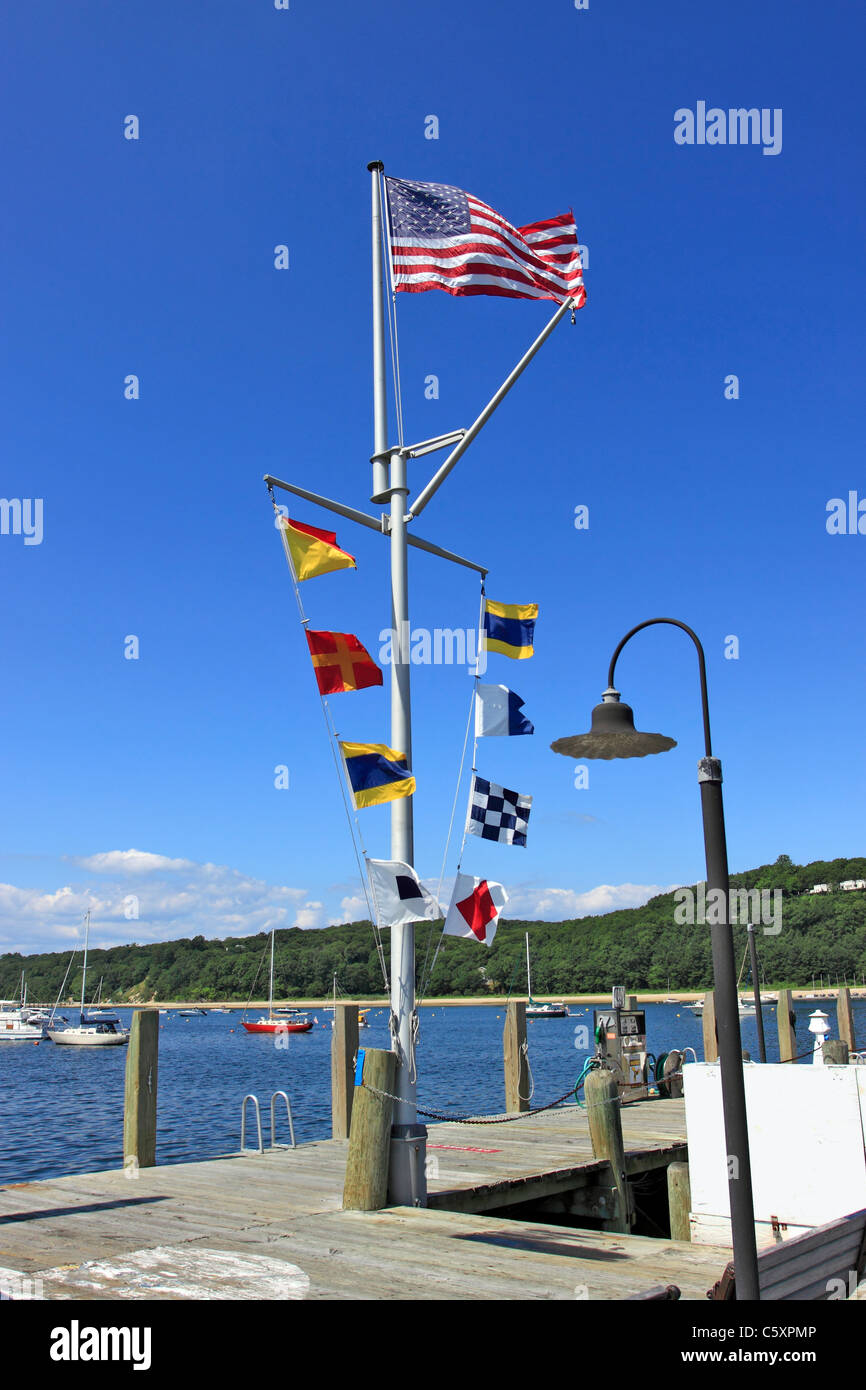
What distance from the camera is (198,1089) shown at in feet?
165

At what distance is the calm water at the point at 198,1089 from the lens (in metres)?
28.2

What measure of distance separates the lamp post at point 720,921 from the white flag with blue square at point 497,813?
13.0 ft


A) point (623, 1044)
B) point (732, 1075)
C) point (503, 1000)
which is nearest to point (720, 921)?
point (732, 1075)

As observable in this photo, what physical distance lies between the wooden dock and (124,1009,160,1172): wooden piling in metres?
0.32

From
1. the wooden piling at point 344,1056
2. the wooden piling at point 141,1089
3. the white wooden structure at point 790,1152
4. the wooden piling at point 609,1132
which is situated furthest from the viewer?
the wooden piling at point 344,1056

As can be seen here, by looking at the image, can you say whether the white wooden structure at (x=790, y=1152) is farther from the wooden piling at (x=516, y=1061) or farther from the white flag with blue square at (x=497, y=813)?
the wooden piling at (x=516, y=1061)

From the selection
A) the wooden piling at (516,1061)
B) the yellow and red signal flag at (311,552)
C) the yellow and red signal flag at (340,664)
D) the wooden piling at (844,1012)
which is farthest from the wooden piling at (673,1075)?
the yellow and red signal flag at (311,552)

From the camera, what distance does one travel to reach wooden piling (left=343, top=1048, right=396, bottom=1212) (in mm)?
9500

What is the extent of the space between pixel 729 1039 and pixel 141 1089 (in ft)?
27.2

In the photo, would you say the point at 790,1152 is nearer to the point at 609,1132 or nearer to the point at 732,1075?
the point at 609,1132
